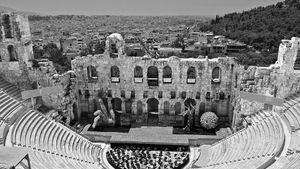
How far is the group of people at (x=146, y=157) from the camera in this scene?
67.7 feet

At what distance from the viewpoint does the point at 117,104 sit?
28.9 meters

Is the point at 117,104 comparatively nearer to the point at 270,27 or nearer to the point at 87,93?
the point at 87,93

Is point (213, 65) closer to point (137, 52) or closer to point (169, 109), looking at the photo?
point (169, 109)

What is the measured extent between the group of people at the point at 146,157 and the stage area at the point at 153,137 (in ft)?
1.89

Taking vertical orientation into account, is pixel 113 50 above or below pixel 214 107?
above

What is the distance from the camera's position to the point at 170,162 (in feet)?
68.9

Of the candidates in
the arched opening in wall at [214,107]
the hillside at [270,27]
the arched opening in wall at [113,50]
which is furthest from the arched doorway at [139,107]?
the hillside at [270,27]

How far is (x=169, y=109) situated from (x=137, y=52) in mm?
42912

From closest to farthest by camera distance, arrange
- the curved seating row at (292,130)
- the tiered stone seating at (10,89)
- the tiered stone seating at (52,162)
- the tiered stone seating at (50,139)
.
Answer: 1. the curved seating row at (292,130)
2. the tiered stone seating at (52,162)
3. the tiered stone seating at (50,139)
4. the tiered stone seating at (10,89)

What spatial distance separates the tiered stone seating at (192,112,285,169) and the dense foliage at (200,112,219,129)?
2.46m

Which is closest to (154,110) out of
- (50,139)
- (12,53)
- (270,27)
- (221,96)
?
(221,96)

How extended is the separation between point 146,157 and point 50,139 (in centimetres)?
749

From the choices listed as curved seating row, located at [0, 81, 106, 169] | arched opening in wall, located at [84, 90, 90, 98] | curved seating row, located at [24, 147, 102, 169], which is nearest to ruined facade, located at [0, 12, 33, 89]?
curved seating row, located at [0, 81, 106, 169]

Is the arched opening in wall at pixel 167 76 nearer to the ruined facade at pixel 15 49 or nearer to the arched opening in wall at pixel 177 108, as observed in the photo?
the arched opening in wall at pixel 177 108
